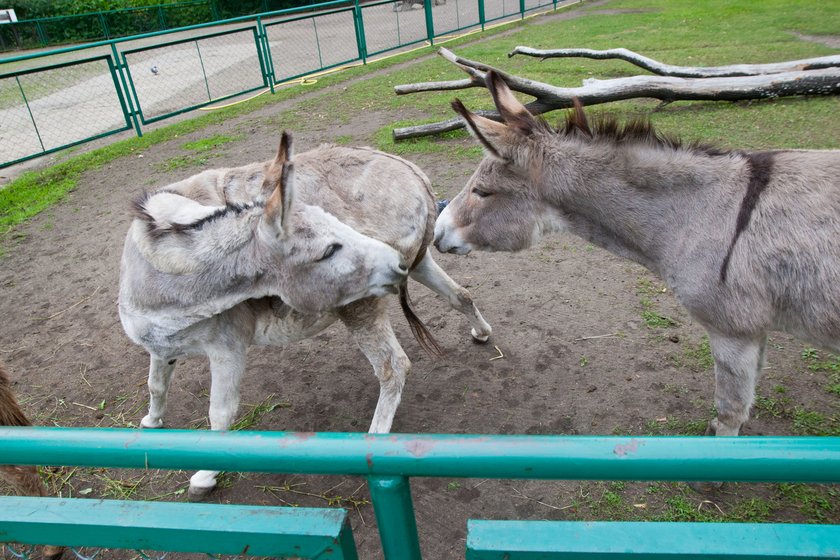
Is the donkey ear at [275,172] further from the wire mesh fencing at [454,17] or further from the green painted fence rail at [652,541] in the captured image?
the wire mesh fencing at [454,17]

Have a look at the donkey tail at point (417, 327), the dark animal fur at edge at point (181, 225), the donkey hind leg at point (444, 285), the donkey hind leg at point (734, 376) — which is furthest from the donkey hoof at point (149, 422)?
the donkey hind leg at point (734, 376)

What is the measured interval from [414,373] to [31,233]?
5.55 metres

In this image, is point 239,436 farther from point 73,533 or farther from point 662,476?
point 662,476

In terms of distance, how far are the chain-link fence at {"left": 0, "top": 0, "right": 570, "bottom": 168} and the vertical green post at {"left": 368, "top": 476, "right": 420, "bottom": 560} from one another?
33.9 feet

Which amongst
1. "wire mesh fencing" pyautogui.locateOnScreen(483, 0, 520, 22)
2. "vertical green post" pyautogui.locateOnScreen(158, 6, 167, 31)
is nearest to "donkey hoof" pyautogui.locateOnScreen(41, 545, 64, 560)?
"wire mesh fencing" pyautogui.locateOnScreen(483, 0, 520, 22)

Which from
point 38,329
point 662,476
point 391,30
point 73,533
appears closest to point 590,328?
point 662,476

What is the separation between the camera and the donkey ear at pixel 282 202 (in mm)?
Result: 2386

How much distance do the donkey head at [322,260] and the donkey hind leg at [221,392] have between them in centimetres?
52

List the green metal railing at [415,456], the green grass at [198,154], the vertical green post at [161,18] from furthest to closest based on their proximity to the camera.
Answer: the vertical green post at [161,18] < the green grass at [198,154] < the green metal railing at [415,456]

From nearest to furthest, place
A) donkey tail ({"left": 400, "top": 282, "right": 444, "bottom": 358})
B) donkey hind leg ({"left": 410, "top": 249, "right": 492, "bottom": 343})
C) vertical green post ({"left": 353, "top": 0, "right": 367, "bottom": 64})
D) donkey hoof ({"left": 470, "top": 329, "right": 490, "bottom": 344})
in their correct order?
donkey tail ({"left": 400, "top": 282, "right": 444, "bottom": 358}), donkey hind leg ({"left": 410, "top": 249, "right": 492, "bottom": 343}), donkey hoof ({"left": 470, "top": 329, "right": 490, "bottom": 344}), vertical green post ({"left": 353, "top": 0, "right": 367, "bottom": 64})

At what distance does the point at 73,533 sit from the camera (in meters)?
1.25

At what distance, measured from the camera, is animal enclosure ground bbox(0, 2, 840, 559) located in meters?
2.74

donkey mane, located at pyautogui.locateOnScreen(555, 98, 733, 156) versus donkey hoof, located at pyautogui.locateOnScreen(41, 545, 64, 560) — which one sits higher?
donkey mane, located at pyautogui.locateOnScreen(555, 98, 733, 156)

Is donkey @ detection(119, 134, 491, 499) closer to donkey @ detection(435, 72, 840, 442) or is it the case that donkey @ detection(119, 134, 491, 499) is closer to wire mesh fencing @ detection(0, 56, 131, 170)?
donkey @ detection(435, 72, 840, 442)
